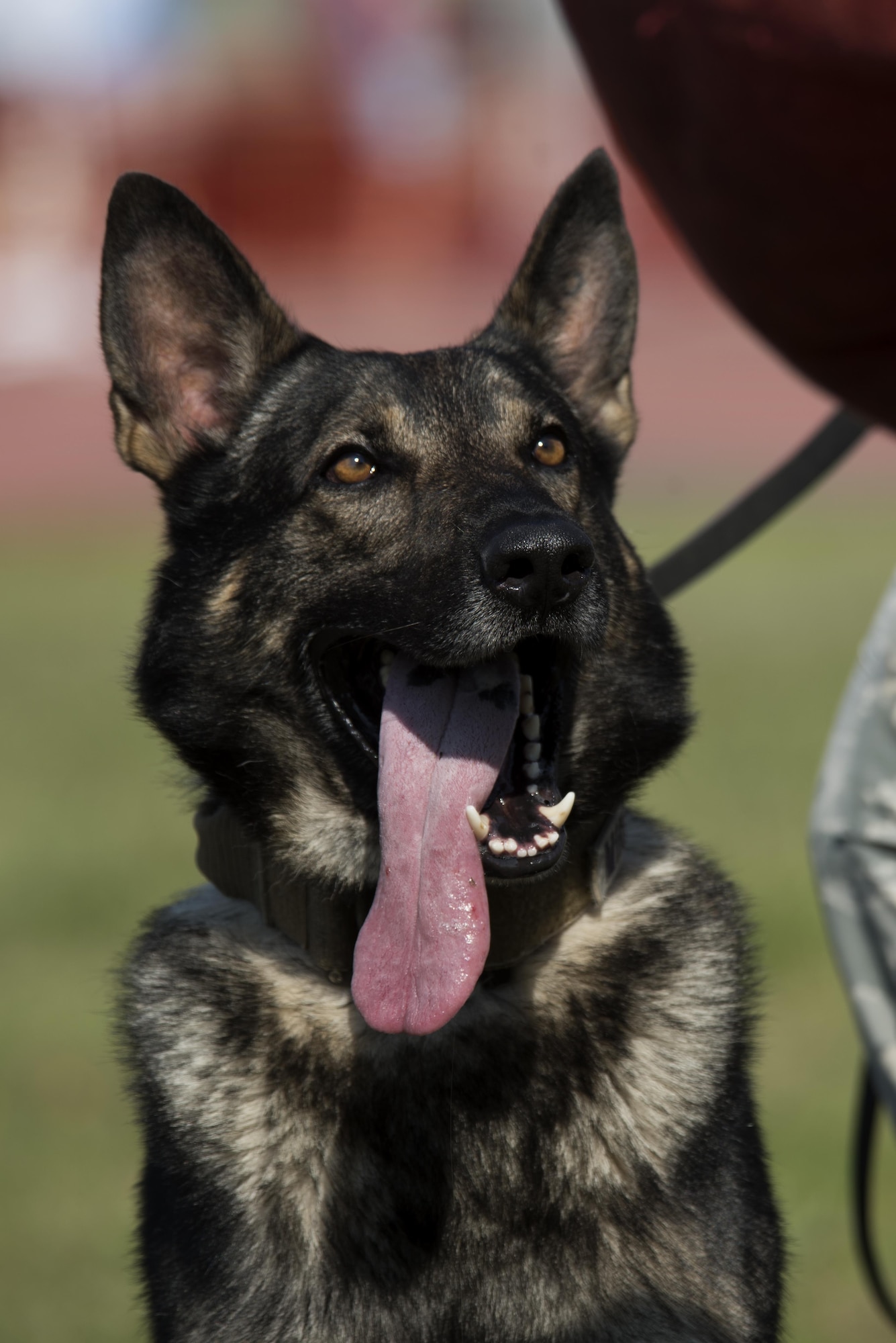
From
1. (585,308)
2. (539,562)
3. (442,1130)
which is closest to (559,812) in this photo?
(539,562)

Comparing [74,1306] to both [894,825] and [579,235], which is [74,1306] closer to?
[894,825]

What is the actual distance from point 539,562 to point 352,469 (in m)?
0.51

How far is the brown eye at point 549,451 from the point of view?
115 inches

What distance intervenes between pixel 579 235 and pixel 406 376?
1.52 ft

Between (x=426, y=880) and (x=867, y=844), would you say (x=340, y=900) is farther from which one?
(x=867, y=844)

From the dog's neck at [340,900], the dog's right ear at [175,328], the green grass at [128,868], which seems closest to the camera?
the dog's neck at [340,900]

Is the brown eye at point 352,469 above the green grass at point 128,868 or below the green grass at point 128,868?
above

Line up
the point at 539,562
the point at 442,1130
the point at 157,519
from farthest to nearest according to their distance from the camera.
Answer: the point at 157,519 → the point at 442,1130 → the point at 539,562

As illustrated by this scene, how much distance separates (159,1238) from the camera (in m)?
2.61

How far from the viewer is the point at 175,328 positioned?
2902 mm

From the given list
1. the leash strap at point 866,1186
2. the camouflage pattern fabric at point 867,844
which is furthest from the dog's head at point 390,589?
the leash strap at point 866,1186

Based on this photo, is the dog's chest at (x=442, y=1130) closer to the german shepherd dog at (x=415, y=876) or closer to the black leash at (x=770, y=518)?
the german shepherd dog at (x=415, y=876)

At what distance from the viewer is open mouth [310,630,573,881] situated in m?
2.52

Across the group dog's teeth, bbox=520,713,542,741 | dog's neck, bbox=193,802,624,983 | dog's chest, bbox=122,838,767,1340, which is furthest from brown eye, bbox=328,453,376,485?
dog's chest, bbox=122,838,767,1340
